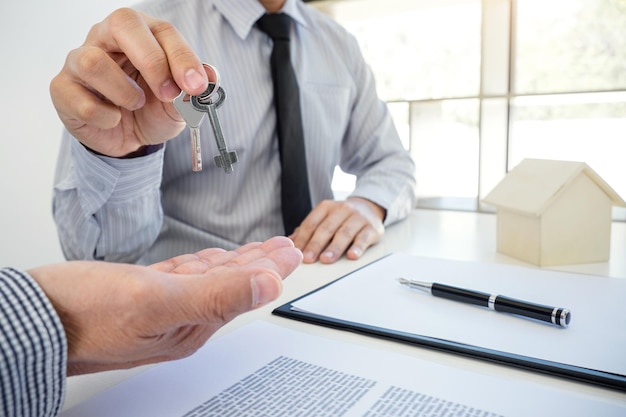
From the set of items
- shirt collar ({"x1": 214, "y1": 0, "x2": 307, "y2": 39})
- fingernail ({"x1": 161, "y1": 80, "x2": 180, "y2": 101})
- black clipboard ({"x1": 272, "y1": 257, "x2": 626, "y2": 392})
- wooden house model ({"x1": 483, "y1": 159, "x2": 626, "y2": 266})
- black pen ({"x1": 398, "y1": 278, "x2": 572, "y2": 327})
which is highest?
shirt collar ({"x1": 214, "y1": 0, "x2": 307, "y2": 39})

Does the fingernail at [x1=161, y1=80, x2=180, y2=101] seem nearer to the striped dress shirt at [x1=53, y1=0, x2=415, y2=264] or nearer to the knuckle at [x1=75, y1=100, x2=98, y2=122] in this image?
the knuckle at [x1=75, y1=100, x2=98, y2=122]

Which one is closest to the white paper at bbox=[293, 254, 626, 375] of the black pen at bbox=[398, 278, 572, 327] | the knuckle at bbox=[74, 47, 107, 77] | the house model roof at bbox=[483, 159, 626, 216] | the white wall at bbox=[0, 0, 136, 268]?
the black pen at bbox=[398, 278, 572, 327]

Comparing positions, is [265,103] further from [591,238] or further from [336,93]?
[591,238]

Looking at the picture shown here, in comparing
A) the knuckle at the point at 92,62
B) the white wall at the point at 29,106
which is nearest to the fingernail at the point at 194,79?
the knuckle at the point at 92,62

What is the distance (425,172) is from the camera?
1.45 m

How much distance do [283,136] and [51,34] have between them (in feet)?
2.63

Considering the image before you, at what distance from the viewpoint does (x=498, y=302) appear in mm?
513

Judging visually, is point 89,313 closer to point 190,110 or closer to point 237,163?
point 190,110

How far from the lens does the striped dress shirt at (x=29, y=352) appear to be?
30 centimetres

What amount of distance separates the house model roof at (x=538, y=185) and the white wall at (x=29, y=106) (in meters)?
1.05

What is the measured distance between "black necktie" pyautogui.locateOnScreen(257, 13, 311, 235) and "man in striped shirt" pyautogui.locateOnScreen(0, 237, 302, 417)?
2.21 ft

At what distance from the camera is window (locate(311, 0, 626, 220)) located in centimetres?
119

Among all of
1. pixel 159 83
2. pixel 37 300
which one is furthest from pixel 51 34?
pixel 37 300

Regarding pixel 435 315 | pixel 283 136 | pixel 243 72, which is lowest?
pixel 435 315
